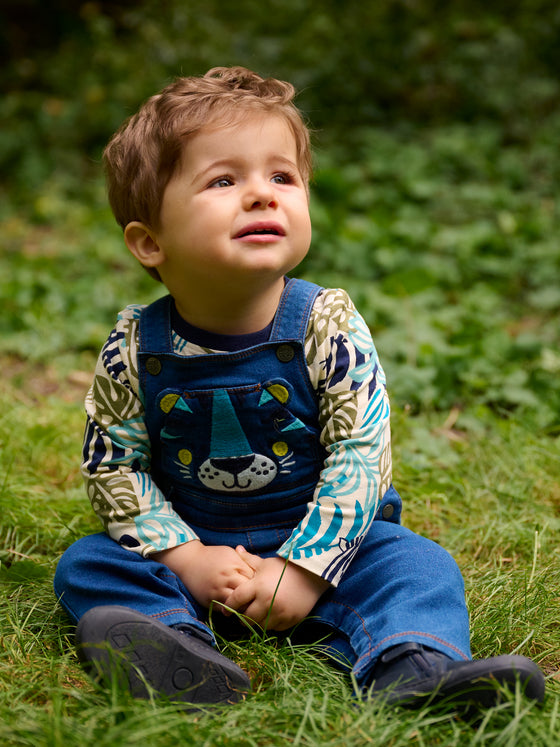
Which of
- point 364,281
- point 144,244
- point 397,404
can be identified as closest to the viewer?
point 144,244

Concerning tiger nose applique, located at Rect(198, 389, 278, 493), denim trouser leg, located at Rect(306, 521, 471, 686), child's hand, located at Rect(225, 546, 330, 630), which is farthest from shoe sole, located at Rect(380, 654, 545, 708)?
tiger nose applique, located at Rect(198, 389, 278, 493)

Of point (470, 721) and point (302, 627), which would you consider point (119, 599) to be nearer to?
point (302, 627)

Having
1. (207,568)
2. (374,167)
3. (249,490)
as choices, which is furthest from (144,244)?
(374,167)

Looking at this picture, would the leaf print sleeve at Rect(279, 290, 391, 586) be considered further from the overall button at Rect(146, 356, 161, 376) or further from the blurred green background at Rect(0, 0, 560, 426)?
the blurred green background at Rect(0, 0, 560, 426)

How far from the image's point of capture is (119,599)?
5.57 ft

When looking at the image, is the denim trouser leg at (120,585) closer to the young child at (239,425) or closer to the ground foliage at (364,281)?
the young child at (239,425)

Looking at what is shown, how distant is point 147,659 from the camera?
4.84ft

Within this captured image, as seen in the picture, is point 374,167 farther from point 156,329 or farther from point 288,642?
point 288,642

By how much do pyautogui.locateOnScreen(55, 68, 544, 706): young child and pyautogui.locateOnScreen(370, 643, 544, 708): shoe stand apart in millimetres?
48

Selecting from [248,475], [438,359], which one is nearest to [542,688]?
[248,475]

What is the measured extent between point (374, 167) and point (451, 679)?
420cm

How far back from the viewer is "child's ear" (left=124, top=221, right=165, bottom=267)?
6.03 ft

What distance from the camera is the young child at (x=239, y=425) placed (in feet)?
5.54

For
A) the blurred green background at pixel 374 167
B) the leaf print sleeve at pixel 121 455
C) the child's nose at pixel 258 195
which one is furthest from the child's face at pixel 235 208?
the blurred green background at pixel 374 167
